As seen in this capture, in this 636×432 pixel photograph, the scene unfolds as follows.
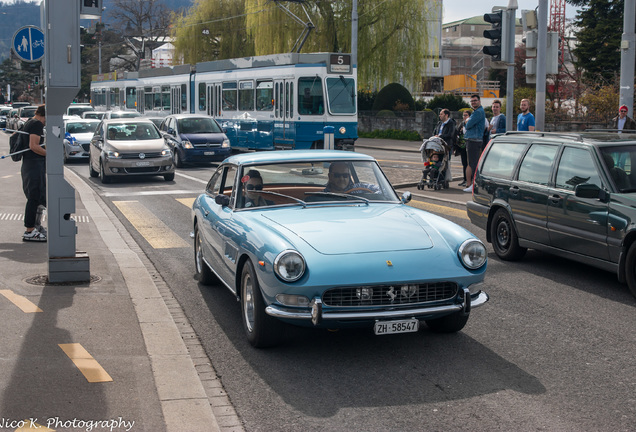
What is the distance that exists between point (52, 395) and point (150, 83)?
37.8 meters

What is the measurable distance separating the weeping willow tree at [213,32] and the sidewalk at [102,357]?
156 ft

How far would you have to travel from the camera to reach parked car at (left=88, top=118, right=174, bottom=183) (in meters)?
20.8

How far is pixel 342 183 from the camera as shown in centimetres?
761

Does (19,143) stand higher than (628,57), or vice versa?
(628,57)

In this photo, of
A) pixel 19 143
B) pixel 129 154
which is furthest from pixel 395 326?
pixel 129 154

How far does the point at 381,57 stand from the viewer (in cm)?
4516

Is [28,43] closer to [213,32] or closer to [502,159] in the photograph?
[502,159]

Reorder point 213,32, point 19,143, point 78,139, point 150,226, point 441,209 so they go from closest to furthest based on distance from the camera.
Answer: point 19,143
point 150,226
point 441,209
point 78,139
point 213,32

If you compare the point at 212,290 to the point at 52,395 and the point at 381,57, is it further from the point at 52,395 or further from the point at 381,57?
the point at 381,57

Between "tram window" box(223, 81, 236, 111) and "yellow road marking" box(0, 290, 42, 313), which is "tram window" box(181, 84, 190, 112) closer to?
"tram window" box(223, 81, 236, 111)

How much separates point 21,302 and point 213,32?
51107mm

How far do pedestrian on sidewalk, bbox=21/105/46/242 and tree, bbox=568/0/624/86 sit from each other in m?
42.3

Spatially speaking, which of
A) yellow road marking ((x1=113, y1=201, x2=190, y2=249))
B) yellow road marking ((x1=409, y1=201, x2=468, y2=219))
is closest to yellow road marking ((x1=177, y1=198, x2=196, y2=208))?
yellow road marking ((x1=113, y1=201, x2=190, y2=249))

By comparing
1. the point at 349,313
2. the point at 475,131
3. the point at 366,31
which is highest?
the point at 366,31
